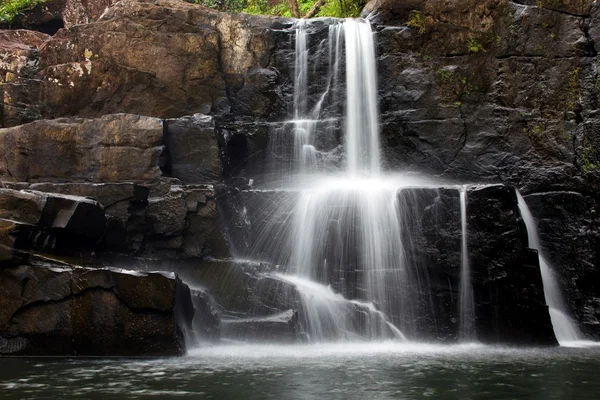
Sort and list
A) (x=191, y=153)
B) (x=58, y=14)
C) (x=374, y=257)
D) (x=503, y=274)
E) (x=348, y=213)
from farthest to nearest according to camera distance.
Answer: (x=58, y=14) → (x=191, y=153) → (x=348, y=213) → (x=374, y=257) → (x=503, y=274)

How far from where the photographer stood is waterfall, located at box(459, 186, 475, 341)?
37.2ft

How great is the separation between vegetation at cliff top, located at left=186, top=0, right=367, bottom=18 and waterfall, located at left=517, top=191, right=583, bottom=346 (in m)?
8.78

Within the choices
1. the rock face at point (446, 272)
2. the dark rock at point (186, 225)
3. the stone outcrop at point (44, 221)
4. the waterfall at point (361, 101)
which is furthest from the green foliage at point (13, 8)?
the rock face at point (446, 272)

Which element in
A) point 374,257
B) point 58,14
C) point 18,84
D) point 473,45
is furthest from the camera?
point 58,14

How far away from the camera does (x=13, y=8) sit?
21.9m

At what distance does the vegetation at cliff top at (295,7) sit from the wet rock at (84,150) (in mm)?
8955

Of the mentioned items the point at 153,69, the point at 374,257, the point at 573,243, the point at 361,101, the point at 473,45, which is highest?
the point at 473,45

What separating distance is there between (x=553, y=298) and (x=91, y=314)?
8980mm

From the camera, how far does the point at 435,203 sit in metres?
12.0

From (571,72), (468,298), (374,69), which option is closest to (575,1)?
(571,72)

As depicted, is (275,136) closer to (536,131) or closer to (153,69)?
(153,69)

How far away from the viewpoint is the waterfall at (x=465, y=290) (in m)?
11.3

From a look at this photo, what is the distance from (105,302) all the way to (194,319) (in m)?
1.61

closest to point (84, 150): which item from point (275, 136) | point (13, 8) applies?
point (275, 136)
